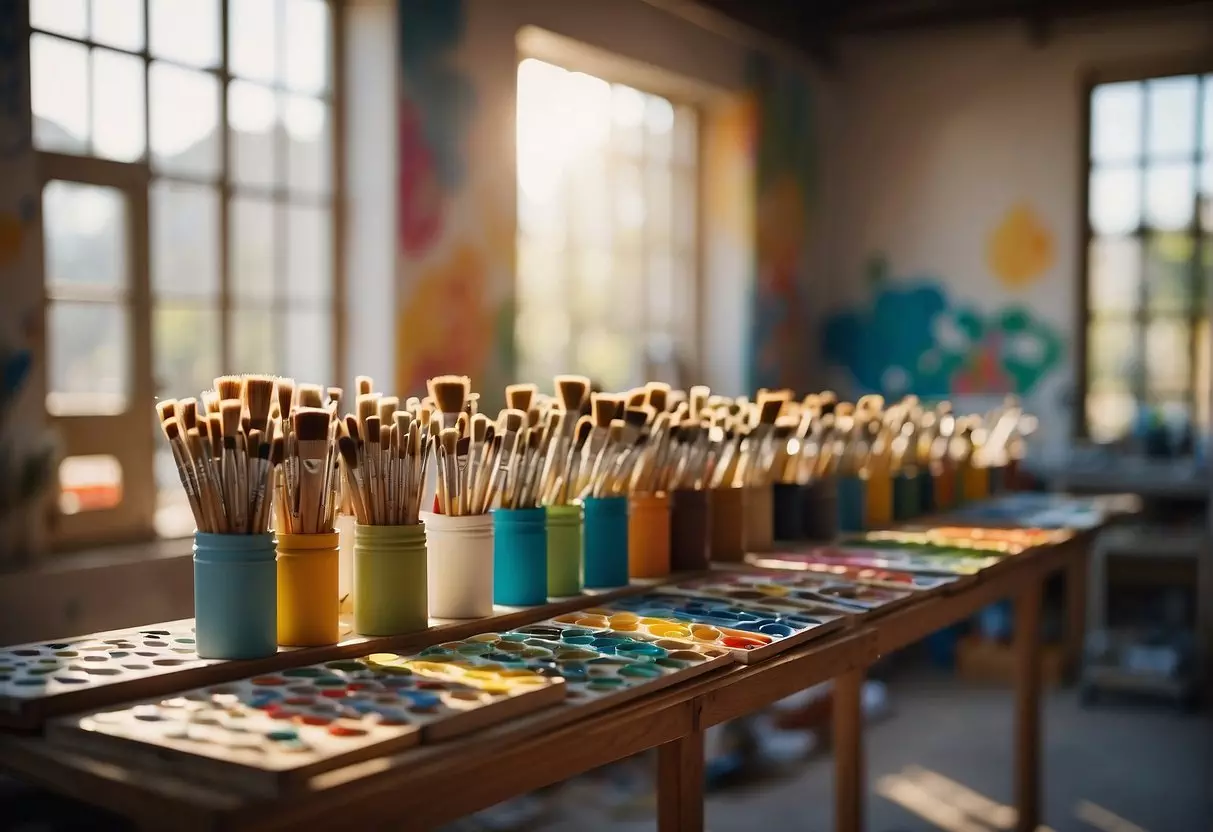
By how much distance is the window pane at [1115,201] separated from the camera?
683 cm

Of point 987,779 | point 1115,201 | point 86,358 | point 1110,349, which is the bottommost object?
point 987,779

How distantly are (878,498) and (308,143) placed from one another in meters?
2.60

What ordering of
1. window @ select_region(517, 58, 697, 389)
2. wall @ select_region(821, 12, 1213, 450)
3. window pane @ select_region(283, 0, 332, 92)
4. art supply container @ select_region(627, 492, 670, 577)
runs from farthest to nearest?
wall @ select_region(821, 12, 1213, 450)
window @ select_region(517, 58, 697, 389)
window pane @ select_region(283, 0, 332, 92)
art supply container @ select_region(627, 492, 670, 577)

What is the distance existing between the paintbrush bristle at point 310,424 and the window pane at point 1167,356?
5978mm

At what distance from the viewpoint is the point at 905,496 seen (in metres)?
3.66

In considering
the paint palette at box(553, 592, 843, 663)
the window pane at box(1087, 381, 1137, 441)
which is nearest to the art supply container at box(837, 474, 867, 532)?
the paint palette at box(553, 592, 843, 663)

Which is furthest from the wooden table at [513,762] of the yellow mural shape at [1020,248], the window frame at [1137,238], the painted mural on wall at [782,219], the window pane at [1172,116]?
the window pane at [1172,116]

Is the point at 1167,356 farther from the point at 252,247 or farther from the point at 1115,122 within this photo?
the point at 252,247

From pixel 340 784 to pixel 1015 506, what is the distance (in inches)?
126

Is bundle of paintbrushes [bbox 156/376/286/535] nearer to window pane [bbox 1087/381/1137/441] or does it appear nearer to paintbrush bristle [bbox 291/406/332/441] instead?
paintbrush bristle [bbox 291/406/332/441]

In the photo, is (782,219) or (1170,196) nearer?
(1170,196)

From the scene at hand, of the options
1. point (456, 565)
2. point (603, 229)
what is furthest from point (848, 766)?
point (603, 229)

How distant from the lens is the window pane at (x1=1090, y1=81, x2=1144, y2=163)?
681 centimetres

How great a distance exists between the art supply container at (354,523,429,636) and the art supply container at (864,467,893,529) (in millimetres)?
1848
